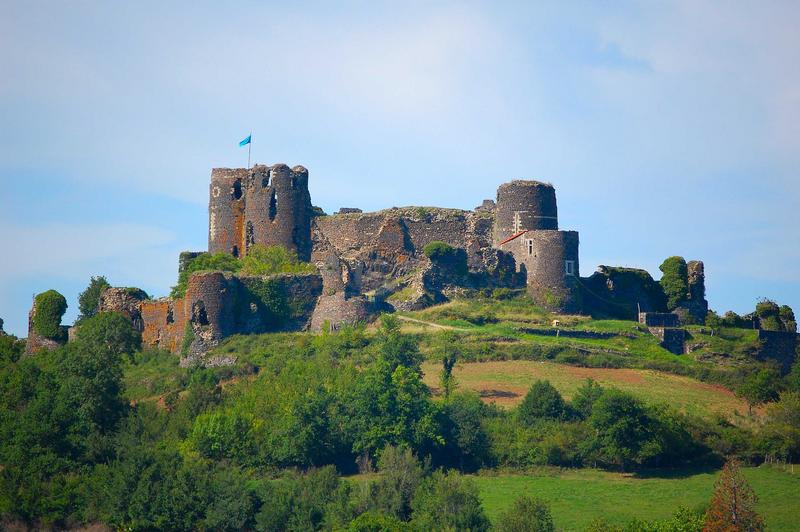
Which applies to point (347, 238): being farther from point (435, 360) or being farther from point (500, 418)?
point (500, 418)

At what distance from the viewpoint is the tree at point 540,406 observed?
59969mm

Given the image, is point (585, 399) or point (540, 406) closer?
point (540, 406)

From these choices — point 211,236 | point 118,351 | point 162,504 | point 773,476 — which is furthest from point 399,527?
point 211,236

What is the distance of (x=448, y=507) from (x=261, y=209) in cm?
2614

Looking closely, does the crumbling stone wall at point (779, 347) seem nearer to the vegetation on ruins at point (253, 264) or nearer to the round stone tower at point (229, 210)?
the vegetation on ruins at point (253, 264)

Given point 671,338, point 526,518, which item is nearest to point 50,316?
point 671,338

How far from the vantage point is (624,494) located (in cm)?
5466

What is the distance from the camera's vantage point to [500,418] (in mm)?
60062

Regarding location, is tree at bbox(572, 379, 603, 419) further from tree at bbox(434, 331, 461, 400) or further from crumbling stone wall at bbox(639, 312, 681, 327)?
crumbling stone wall at bbox(639, 312, 681, 327)

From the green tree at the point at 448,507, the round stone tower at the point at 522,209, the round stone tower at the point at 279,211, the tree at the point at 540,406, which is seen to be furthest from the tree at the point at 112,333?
the green tree at the point at 448,507

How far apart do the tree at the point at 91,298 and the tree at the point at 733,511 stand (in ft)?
110

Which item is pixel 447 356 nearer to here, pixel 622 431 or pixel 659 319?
pixel 622 431

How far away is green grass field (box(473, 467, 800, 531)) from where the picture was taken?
52.0m

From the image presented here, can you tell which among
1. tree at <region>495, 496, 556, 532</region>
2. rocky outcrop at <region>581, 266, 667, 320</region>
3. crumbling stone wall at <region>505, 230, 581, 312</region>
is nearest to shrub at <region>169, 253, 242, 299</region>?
crumbling stone wall at <region>505, 230, 581, 312</region>
